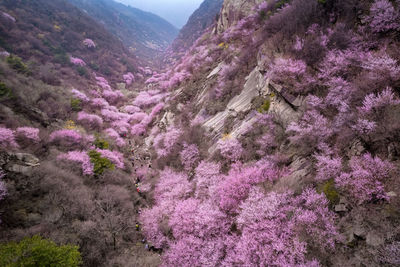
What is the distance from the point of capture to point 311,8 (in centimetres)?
1016

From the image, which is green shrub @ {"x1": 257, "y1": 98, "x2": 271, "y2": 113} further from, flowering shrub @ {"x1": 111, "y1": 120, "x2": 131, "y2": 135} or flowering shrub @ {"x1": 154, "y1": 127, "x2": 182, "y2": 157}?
flowering shrub @ {"x1": 111, "y1": 120, "x2": 131, "y2": 135}

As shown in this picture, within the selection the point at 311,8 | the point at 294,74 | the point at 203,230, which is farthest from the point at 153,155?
the point at 311,8

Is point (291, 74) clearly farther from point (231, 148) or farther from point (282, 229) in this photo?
point (282, 229)

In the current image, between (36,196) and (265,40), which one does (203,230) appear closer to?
(36,196)

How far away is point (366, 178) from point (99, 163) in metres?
13.2

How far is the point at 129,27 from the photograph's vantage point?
9625 centimetres

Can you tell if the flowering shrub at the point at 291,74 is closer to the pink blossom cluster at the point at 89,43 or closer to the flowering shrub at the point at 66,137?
the flowering shrub at the point at 66,137

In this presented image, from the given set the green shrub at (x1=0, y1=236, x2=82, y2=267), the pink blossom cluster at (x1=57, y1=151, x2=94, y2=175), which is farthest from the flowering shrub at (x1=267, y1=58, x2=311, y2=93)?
the pink blossom cluster at (x1=57, y1=151, x2=94, y2=175)

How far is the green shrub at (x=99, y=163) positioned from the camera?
Result: 37.7 feet

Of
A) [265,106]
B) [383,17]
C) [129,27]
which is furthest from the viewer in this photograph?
[129,27]

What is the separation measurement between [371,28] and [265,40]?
235 inches

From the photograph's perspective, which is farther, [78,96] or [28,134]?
[78,96]

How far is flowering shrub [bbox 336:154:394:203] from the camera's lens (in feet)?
14.7

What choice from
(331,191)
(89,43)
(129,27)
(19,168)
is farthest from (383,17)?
(129,27)
